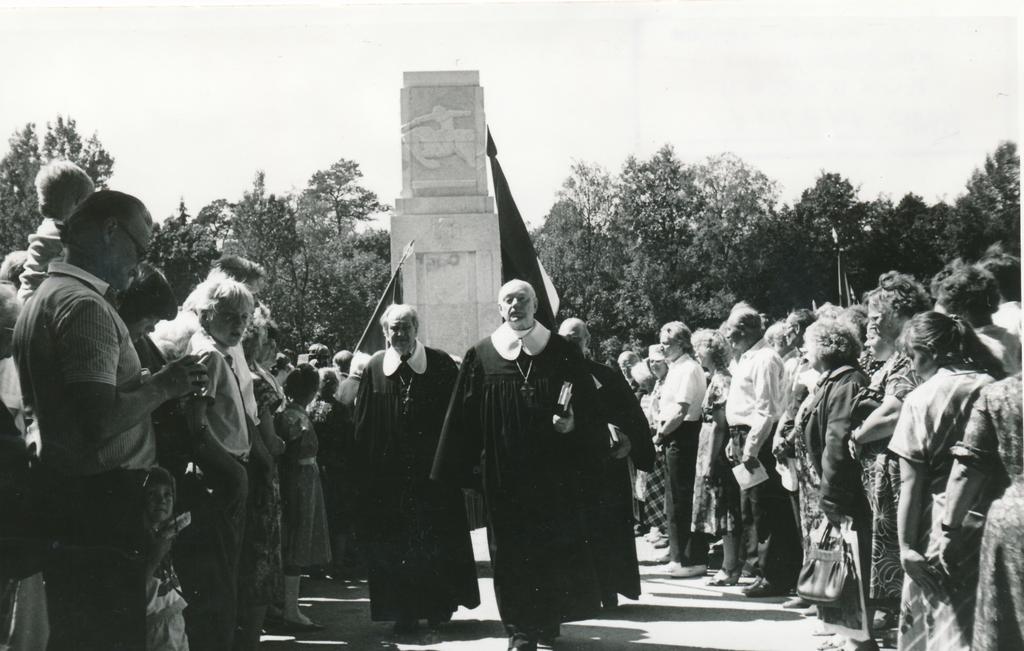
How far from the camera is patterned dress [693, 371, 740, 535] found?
25.2ft

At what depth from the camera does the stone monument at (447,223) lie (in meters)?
12.4

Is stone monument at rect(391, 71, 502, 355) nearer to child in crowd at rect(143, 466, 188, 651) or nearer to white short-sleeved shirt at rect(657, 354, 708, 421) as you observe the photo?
white short-sleeved shirt at rect(657, 354, 708, 421)

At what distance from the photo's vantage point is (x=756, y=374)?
286 inches

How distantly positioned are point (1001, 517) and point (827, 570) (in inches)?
75.5

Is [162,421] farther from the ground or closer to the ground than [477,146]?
closer to the ground

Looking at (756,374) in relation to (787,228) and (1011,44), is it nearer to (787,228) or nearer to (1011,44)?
(1011,44)

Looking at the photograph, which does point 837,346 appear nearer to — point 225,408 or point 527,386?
point 527,386

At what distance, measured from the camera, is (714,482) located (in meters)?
7.72

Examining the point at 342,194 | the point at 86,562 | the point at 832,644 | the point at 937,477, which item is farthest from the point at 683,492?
the point at 342,194

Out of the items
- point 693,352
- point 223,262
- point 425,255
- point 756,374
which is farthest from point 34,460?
point 425,255

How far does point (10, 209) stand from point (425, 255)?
18407 mm

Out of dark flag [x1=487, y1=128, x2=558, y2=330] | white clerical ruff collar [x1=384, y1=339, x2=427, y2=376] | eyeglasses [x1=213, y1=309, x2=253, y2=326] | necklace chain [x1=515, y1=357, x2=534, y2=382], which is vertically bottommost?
necklace chain [x1=515, y1=357, x2=534, y2=382]

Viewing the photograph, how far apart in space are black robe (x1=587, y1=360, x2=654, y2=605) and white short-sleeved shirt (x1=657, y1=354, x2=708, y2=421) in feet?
4.25

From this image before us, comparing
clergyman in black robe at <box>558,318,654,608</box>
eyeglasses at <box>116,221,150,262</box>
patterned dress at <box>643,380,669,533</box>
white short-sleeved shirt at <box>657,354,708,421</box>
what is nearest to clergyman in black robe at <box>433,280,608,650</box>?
clergyman in black robe at <box>558,318,654,608</box>
